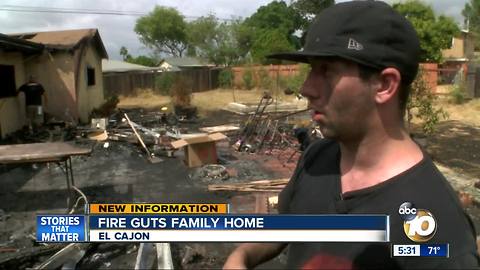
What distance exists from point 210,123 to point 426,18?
29671 mm

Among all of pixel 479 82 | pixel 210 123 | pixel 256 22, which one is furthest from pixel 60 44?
pixel 256 22

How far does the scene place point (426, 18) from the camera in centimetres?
3941

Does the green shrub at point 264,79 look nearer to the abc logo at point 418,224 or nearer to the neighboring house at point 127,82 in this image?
the neighboring house at point 127,82

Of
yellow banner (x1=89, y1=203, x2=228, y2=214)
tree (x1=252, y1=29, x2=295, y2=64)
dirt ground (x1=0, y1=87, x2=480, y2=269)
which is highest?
tree (x1=252, y1=29, x2=295, y2=64)

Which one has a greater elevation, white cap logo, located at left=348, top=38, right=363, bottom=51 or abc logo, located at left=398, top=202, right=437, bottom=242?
white cap logo, located at left=348, top=38, right=363, bottom=51

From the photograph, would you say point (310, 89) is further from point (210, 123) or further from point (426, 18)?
point (426, 18)

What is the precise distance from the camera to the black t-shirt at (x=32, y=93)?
13952 mm

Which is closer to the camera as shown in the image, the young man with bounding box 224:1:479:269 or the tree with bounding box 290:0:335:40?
the young man with bounding box 224:1:479:269

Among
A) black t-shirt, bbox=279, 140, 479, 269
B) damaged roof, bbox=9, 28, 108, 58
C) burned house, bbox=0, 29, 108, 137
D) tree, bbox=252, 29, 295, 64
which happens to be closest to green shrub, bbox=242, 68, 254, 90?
tree, bbox=252, 29, 295, 64

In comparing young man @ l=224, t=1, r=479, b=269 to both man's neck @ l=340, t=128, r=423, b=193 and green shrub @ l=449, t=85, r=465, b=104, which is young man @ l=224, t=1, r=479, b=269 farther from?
green shrub @ l=449, t=85, r=465, b=104

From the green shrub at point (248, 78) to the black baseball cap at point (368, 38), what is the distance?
99.8 ft

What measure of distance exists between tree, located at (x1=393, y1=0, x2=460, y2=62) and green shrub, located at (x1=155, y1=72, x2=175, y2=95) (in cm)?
1807

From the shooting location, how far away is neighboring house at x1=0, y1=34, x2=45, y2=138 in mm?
12820

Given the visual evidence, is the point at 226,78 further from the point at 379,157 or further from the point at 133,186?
the point at 379,157
